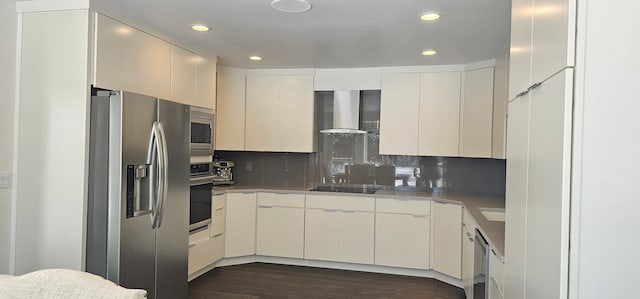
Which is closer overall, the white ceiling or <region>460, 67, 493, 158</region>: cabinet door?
the white ceiling

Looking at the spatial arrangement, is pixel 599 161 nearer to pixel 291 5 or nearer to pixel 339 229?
pixel 291 5

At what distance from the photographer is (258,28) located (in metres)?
3.08

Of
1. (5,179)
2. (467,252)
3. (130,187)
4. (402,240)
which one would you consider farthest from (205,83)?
(467,252)

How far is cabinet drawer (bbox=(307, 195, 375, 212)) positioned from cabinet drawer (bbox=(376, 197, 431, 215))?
0.09 m

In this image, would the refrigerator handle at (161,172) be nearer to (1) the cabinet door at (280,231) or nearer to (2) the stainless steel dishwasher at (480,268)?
(1) the cabinet door at (280,231)

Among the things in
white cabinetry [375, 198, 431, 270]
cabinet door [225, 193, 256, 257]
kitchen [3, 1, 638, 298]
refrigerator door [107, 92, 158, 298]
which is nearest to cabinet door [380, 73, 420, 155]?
white cabinetry [375, 198, 431, 270]

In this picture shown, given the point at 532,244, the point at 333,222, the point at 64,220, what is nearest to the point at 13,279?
the point at 64,220

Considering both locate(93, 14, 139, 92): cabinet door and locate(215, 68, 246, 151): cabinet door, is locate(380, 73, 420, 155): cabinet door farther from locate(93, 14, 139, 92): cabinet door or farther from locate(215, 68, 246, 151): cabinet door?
locate(93, 14, 139, 92): cabinet door

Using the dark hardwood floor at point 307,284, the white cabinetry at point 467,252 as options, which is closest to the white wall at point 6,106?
the dark hardwood floor at point 307,284

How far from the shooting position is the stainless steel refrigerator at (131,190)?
8.27ft

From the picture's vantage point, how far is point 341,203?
14.2 feet

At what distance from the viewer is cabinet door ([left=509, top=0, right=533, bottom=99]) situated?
1519 millimetres

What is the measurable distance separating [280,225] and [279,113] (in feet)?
4.21

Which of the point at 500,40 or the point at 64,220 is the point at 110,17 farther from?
the point at 500,40
